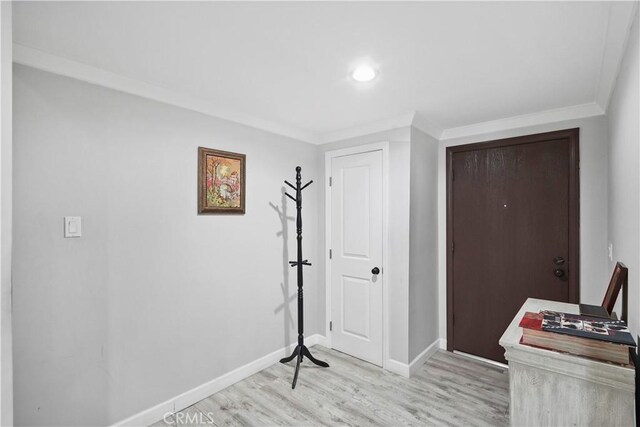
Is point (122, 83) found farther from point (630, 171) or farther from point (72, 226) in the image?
point (630, 171)

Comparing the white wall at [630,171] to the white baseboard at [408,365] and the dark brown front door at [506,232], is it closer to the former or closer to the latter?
the dark brown front door at [506,232]

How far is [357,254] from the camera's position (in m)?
3.18

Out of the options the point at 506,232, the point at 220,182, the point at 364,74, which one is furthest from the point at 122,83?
the point at 506,232

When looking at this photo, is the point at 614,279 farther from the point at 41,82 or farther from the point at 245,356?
the point at 41,82

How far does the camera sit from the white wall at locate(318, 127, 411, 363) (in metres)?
2.84

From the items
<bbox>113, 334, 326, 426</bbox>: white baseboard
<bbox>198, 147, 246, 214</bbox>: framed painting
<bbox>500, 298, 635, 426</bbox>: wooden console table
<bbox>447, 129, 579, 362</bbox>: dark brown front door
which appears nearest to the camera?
<bbox>500, 298, 635, 426</bbox>: wooden console table

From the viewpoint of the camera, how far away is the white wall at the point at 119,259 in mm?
1703

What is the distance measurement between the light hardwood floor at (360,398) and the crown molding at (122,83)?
2209 millimetres

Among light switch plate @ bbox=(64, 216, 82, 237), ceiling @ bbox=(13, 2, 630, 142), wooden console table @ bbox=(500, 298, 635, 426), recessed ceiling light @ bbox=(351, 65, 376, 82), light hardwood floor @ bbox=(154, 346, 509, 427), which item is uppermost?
ceiling @ bbox=(13, 2, 630, 142)

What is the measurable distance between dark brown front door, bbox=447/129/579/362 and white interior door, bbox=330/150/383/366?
836 millimetres

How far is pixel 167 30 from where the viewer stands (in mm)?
1520

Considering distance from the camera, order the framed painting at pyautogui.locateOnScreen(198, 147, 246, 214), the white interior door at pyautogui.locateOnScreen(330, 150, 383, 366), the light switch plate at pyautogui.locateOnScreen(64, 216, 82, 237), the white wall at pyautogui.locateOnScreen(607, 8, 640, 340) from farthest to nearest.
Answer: the white interior door at pyautogui.locateOnScreen(330, 150, 383, 366), the framed painting at pyautogui.locateOnScreen(198, 147, 246, 214), the light switch plate at pyautogui.locateOnScreen(64, 216, 82, 237), the white wall at pyautogui.locateOnScreen(607, 8, 640, 340)

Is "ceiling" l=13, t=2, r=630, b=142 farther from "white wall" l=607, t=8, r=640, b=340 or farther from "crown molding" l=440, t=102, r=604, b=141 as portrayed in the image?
"white wall" l=607, t=8, r=640, b=340

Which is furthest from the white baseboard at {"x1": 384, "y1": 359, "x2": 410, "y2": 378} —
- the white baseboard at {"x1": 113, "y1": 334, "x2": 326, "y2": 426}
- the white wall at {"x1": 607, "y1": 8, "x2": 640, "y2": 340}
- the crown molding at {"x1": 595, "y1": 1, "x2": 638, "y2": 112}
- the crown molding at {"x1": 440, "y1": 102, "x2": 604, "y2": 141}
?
the crown molding at {"x1": 595, "y1": 1, "x2": 638, "y2": 112}
